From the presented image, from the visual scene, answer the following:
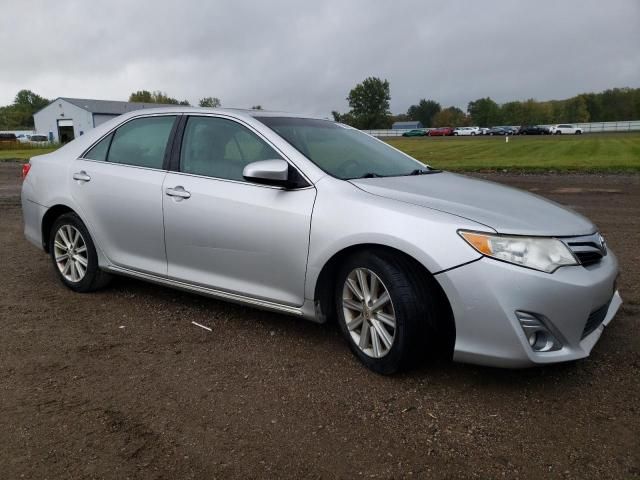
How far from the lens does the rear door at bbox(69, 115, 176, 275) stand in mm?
4355

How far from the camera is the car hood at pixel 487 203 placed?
10.3 feet

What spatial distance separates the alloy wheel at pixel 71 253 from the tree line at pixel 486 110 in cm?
9404

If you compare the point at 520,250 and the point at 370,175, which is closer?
the point at 520,250

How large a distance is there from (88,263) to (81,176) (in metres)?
0.75

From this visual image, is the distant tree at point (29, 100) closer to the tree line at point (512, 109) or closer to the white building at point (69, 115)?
the white building at point (69, 115)

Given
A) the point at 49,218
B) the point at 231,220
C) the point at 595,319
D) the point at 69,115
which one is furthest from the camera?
the point at 69,115

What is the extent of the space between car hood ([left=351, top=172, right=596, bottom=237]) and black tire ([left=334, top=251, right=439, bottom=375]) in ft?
1.29

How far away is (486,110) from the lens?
11694 centimetres

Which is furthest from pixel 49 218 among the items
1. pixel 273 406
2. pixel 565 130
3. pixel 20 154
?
pixel 565 130

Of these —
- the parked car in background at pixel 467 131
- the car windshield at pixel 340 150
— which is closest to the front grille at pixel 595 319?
A: the car windshield at pixel 340 150

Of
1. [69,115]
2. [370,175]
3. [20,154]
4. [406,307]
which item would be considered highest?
[69,115]

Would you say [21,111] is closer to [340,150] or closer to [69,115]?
[69,115]

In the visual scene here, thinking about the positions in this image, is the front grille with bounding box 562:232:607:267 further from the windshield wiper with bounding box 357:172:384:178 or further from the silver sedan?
the windshield wiper with bounding box 357:172:384:178

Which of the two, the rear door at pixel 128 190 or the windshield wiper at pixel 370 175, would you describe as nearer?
the windshield wiper at pixel 370 175
